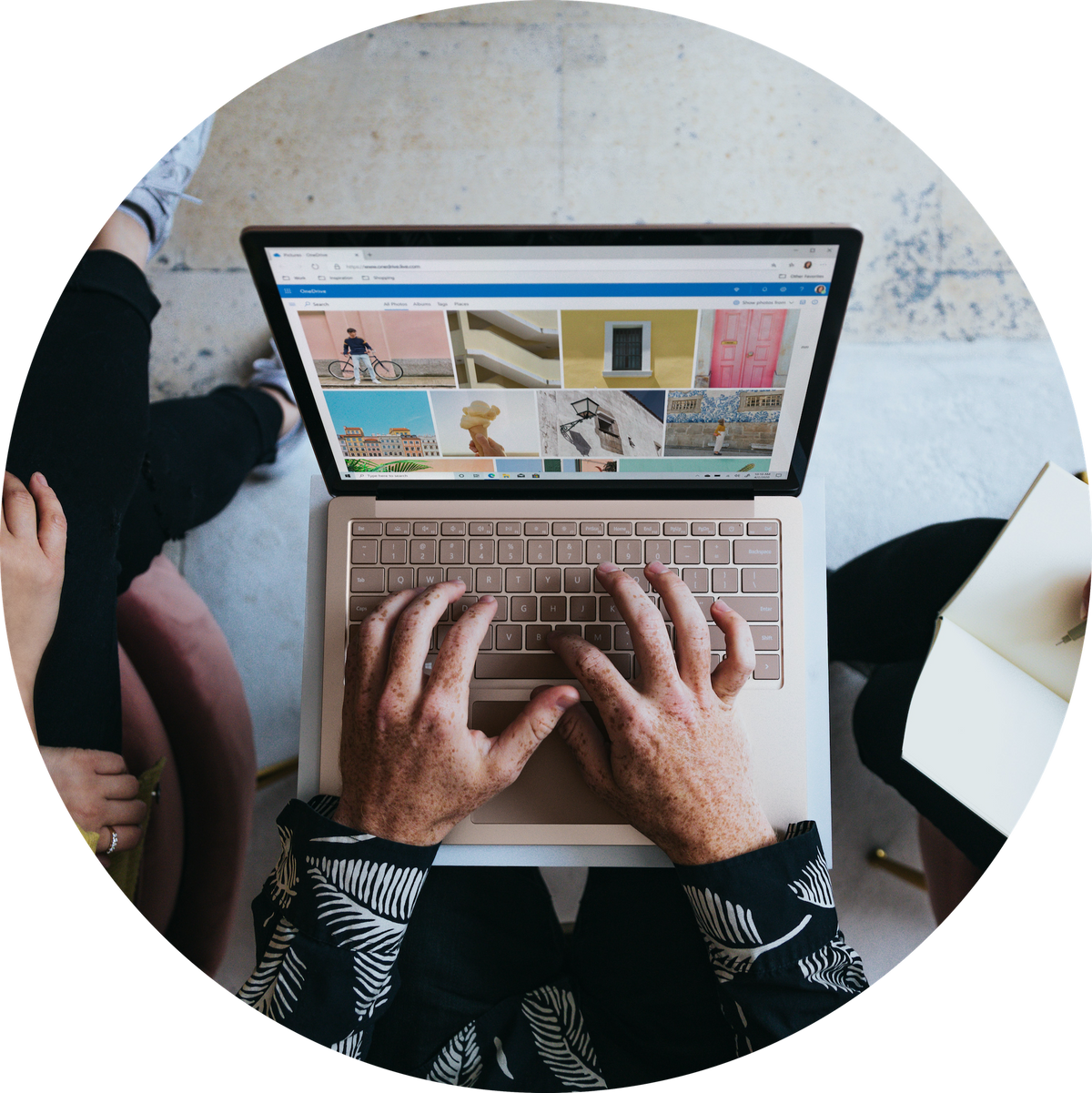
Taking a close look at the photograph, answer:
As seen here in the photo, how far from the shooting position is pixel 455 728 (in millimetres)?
734

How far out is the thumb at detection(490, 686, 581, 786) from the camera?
725 mm

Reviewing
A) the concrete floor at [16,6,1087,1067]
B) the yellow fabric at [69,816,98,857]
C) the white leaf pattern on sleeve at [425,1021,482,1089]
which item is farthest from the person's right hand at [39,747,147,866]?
the white leaf pattern on sleeve at [425,1021,482,1089]

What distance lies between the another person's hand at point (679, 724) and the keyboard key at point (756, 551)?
78 mm

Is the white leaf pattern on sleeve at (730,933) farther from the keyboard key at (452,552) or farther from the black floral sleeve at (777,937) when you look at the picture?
the keyboard key at (452,552)

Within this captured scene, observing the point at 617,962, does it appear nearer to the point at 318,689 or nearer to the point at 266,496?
the point at 318,689

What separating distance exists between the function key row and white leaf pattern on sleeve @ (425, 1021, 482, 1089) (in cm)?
65

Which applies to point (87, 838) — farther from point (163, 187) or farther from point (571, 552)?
point (163, 187)

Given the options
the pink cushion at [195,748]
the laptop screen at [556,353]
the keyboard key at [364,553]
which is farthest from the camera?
the pink cushion at [195,748]

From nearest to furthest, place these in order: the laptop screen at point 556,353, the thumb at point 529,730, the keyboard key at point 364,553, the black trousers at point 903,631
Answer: the laptop screen at point 556,353
the thumb at point 529,730
the keyboard key at point 364,553
the black trousers at point 903,631

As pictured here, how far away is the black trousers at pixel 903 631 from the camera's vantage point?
937mm

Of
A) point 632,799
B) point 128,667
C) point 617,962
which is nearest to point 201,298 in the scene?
point 128,667

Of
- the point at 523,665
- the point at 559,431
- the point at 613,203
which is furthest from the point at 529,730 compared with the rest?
the point at 613,203

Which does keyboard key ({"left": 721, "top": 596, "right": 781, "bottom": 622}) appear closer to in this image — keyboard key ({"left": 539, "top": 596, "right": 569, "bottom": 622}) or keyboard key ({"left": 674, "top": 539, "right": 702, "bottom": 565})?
keyboard key ({"left": 674, "top": 539, "right": 702, "bottom": 565})

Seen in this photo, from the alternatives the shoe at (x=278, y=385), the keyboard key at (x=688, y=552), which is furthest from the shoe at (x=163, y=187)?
the keyboard key at (x=688, y=552)
